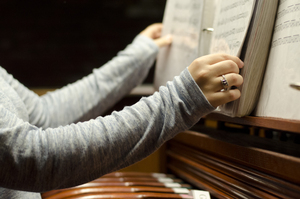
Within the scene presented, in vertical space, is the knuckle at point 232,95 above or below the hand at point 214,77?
below

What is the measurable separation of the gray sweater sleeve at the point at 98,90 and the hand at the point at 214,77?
0.63 metres

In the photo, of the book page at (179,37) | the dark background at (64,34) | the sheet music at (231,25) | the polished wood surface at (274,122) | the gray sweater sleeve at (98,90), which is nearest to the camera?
the polished wood surface at (274,122)

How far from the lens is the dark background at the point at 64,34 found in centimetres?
138

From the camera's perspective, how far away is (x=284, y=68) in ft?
1.67

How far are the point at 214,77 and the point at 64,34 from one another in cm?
112

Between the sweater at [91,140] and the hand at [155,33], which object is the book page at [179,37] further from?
the sweater at [91,140]

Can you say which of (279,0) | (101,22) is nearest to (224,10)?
(279,0)

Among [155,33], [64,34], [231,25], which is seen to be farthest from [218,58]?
[64,34]

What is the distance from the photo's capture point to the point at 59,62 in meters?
1.45

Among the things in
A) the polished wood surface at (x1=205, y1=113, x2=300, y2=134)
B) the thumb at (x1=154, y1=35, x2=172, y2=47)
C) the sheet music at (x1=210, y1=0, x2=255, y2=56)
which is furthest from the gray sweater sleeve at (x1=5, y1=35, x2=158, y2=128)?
the polished wood surface at (x1=205, y1=113, x2=300, y2=134)

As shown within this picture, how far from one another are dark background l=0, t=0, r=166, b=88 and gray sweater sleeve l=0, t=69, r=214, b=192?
93 centimetres

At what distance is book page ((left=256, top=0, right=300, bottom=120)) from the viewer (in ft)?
1.58

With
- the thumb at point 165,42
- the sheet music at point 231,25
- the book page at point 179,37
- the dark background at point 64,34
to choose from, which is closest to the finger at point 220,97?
the sheet music at point 231,25

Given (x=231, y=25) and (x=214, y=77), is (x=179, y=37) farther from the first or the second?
(x=214, y=77)
